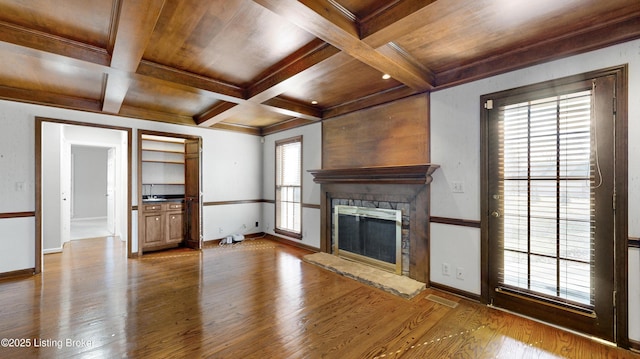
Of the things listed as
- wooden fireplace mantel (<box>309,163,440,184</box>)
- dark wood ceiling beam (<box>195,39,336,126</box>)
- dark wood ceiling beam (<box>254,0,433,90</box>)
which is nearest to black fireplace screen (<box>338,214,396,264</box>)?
wooden fireplace mantel (<box>309,163,440,184</box>)

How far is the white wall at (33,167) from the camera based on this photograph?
145 inches

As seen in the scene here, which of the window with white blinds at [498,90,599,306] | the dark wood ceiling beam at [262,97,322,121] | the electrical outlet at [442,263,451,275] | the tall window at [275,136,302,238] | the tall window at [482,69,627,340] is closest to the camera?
the tall window at [482,69,627,340]

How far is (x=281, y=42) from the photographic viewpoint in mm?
2461

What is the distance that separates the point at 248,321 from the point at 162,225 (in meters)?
3.55

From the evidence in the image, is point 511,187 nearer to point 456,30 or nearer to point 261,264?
point 456,30

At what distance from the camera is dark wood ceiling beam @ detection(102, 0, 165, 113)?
178 cm

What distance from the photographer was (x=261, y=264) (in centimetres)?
426

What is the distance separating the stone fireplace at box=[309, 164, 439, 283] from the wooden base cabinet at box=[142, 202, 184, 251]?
318 cm

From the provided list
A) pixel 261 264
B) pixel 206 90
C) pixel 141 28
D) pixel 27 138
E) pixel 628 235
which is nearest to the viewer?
pixel 141 28

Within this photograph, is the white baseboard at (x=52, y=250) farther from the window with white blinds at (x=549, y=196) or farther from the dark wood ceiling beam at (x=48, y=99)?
the window with white blinds at (x=549, y=196)

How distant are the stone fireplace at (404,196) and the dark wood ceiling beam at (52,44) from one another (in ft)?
9.98

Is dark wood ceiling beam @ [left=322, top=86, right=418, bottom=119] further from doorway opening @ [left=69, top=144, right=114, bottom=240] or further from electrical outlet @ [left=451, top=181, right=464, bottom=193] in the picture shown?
doorway opening @ [left=69, top=144, right=114, bottom=240]

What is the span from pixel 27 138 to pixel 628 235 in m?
6.77

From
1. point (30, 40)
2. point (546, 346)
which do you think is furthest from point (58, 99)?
point (546, 346)
